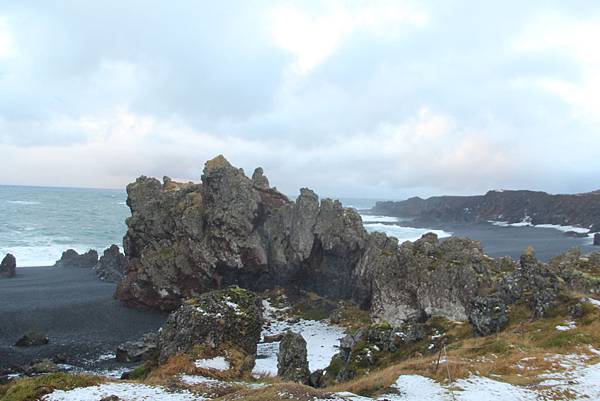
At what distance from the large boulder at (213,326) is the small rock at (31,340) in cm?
2200

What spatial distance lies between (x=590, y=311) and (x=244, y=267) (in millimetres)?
41695

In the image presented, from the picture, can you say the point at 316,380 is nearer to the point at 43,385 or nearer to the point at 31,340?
the point at 43,385

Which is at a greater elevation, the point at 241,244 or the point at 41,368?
the point at 241,244

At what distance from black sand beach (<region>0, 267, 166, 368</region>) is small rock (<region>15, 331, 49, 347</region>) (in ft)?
2.17

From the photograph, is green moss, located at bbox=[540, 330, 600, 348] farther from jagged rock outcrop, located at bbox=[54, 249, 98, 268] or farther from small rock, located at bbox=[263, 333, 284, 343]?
jagged rock outcrop, located at bbox=[54, 249, 98, 268]

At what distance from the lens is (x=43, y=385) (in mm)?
15070

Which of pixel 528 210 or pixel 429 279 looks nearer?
pixel 429 279

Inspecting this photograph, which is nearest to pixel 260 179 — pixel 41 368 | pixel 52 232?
pixel 41 368

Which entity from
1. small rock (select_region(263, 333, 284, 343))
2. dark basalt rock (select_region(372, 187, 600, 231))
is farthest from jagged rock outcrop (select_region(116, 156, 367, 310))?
dark basalt rock (select_region(372, 187, 600, 231))

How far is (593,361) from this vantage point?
63.5ft

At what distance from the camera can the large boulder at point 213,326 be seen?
947 inches

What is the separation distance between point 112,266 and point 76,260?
10.6 m

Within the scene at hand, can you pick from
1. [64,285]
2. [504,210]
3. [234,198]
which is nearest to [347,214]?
[234,198]

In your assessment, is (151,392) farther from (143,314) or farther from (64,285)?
(64,285)
